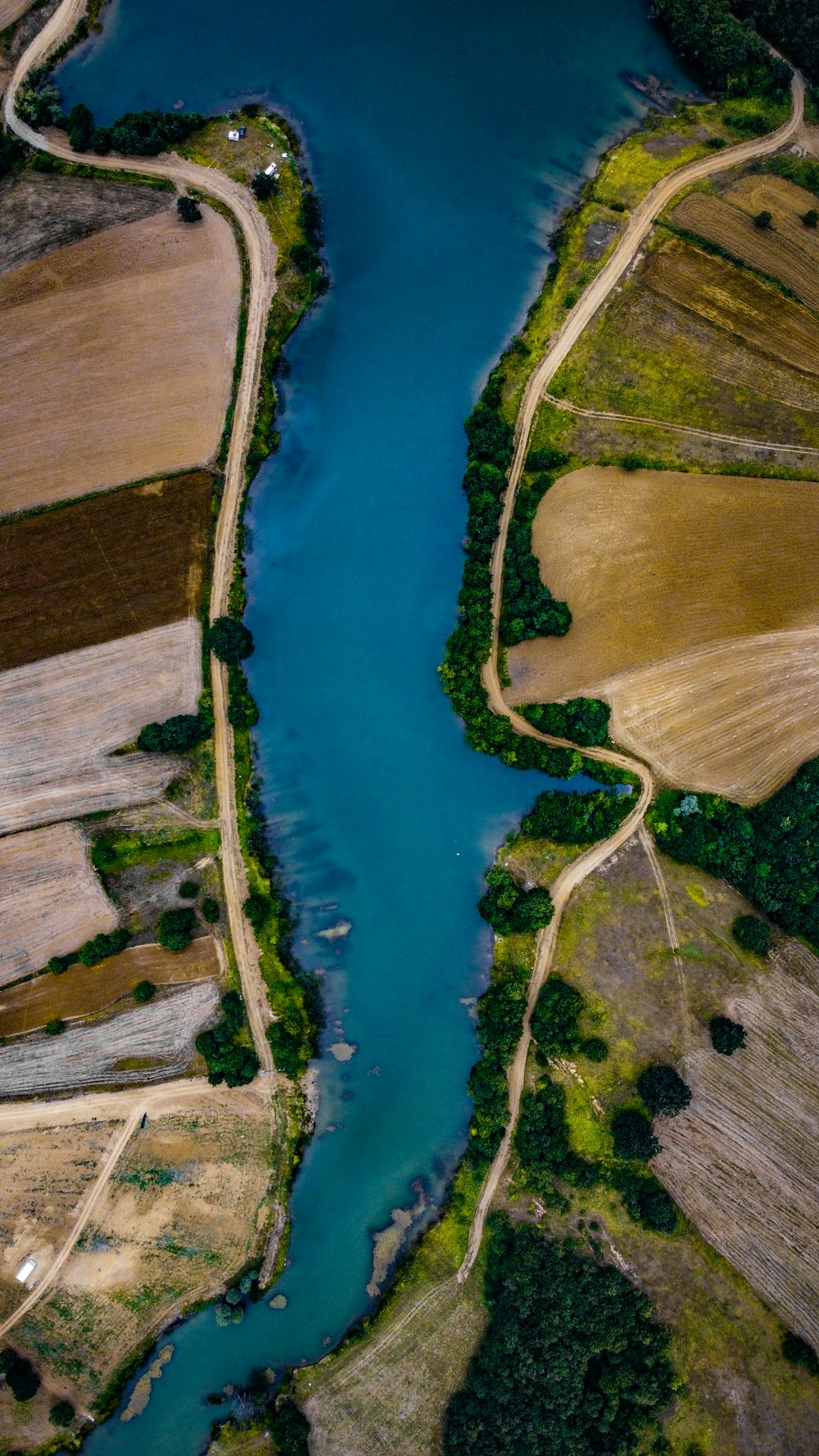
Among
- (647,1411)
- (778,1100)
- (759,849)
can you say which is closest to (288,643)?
(759,849)

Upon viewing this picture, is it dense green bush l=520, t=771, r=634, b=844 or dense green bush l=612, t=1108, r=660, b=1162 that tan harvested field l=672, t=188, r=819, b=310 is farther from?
dense green bush l=612, t=1108, r=660, b=1162

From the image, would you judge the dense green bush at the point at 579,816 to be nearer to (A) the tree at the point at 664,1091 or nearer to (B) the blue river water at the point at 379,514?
(B) the blue river water at the point at 379,514

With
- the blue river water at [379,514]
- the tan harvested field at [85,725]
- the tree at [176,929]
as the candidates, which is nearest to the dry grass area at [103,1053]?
the tree at [176,929]

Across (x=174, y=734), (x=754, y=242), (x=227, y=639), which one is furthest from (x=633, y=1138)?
(x=754, y=242)

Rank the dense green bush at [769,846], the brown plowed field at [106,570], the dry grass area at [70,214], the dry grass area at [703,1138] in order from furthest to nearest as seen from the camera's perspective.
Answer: the dry grass area at [70,214] → the brown plowed field at [106,570] → the dense green bush at [769,846] → the dry grass area at [703,1138]

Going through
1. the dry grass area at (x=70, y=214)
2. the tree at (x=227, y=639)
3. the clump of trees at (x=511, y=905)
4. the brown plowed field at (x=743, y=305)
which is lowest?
the clump of trees at (x=511, y=905)

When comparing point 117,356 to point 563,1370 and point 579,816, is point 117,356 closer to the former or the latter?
point 579,816
